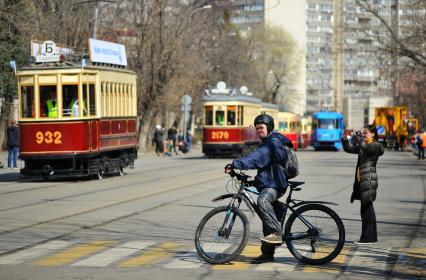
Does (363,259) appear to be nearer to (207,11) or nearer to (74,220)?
(74,220)

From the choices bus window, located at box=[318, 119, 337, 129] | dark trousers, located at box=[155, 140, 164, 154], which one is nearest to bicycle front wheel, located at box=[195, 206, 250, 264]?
dark trousers, located at box=[155, 140, 164, 154]

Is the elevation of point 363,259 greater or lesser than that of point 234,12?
lesser

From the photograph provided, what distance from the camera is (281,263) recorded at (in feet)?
39.0

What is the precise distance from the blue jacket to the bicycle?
5.5 inches

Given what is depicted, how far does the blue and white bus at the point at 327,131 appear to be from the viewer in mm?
73875

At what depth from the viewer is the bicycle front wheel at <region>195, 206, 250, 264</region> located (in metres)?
11.6

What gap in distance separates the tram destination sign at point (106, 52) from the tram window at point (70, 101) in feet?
4.87

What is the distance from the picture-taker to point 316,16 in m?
190

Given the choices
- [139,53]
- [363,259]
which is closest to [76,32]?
[139,53]

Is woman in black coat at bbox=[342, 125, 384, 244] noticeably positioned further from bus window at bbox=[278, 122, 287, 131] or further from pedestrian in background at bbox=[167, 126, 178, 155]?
bus window at bbox=[278, 122, 287, 131]

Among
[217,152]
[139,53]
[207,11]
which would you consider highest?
[207,11]

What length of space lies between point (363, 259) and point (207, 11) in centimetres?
6849

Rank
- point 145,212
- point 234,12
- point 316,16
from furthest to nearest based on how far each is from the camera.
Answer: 1. point 316,16
2. point 234,12
3. point 145,212

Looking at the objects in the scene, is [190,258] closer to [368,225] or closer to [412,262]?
[412,262]
